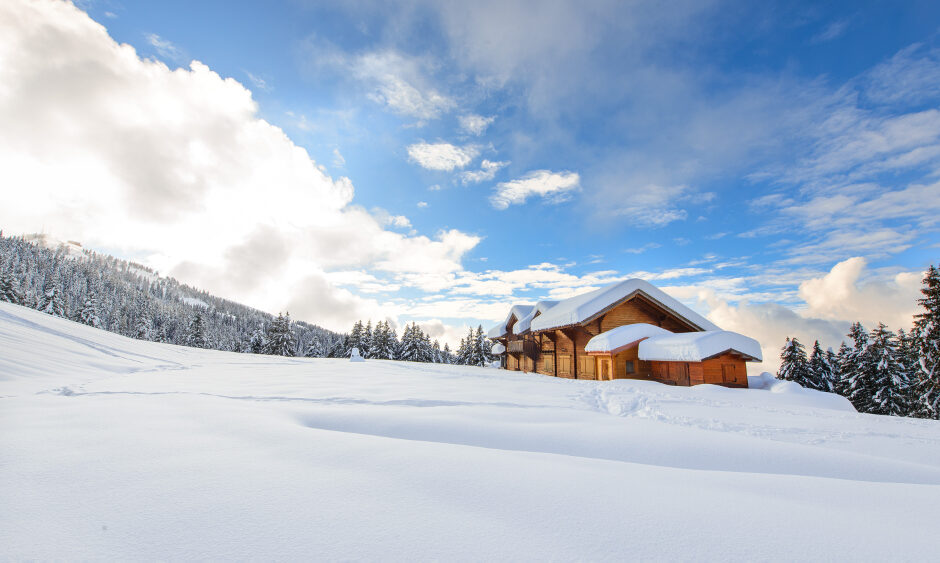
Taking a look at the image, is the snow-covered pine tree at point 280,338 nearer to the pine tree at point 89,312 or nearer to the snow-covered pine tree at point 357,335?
the snow-covered pine tree at point 357,335

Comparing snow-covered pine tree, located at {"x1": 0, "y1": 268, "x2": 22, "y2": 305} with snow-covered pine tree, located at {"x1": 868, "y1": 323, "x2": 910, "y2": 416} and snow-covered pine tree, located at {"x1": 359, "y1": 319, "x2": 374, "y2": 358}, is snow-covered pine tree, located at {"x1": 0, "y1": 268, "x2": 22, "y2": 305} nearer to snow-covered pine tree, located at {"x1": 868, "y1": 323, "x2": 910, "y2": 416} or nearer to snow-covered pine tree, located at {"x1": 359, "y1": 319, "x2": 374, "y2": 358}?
snow-covered pine tree, located at {"x1": 359, "y1": 319, "x2": 374, "y2": 358}

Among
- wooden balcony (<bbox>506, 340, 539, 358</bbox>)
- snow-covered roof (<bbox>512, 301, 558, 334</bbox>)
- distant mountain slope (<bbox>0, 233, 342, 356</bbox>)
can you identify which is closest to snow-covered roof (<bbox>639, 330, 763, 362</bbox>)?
wooden balcony (<bbox>506, 340, 539, 358</bbox>)

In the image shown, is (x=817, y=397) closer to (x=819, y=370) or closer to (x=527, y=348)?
(x=527, y=348)

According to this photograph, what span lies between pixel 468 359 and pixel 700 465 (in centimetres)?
4611

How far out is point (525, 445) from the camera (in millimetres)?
4305

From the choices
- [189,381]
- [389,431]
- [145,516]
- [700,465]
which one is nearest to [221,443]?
[145,516]

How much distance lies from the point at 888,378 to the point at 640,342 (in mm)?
23314

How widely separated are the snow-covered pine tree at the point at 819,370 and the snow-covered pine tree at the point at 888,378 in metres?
4.22

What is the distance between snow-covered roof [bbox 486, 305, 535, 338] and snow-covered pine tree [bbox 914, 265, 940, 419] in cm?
2453

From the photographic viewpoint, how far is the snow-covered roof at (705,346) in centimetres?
1522

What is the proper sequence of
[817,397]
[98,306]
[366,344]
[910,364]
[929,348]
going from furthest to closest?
[98,306] < [366,344] < [910,364] < [929,348] < [817,397]

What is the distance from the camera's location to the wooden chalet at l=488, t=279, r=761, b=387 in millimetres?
15633

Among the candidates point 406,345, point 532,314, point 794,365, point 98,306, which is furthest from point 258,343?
point 794,365

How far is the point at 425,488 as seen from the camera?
8.16 feet
